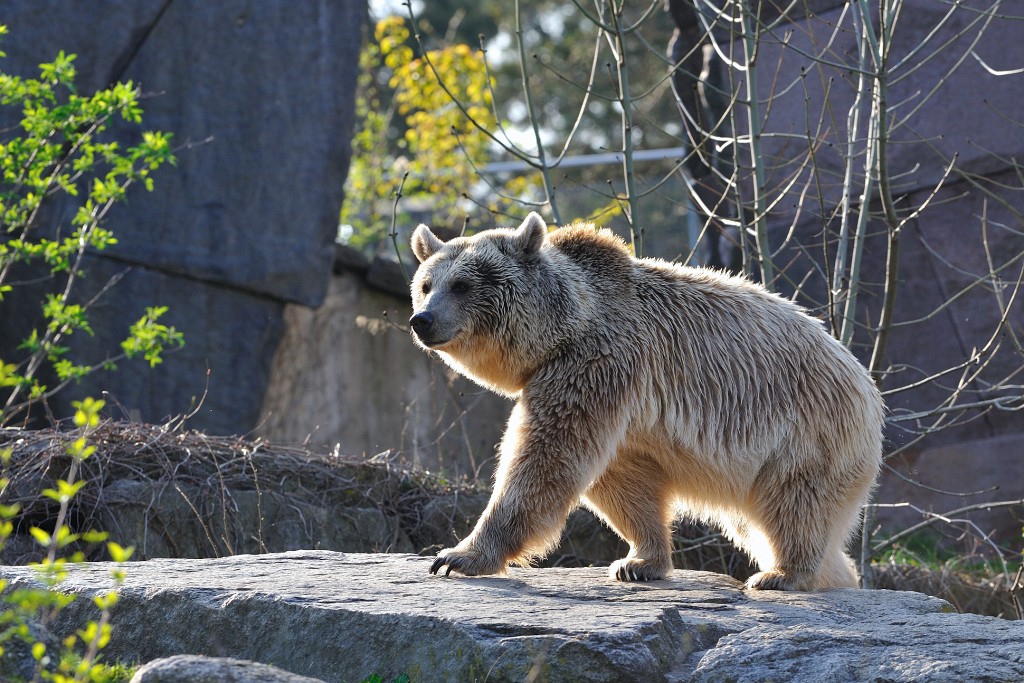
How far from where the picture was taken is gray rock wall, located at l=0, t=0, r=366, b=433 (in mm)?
8867

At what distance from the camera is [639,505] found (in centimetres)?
494

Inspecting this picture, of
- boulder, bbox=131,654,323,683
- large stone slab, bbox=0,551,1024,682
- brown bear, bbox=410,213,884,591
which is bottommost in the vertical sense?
boulder, bbox=131,654,323,683

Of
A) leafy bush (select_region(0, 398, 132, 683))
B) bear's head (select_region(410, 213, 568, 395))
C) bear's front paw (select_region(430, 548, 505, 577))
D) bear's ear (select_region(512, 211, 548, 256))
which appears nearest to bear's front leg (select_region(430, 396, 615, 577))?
bear's front paw (select_region(430, 548, 505, 577))

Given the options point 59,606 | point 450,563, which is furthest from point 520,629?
point 59,606

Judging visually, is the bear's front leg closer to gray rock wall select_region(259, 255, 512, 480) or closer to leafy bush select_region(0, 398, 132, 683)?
leafy bush select_region(0, 398, 132, 683)

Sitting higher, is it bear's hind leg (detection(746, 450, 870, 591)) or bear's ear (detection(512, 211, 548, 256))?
bear's ear (detection(512, 211, 548, 256))

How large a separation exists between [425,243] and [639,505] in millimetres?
1431

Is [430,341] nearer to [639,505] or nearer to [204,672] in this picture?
[639,505]

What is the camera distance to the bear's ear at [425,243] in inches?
198

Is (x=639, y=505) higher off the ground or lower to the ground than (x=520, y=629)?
higher

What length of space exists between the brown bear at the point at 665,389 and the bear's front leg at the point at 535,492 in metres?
0.02

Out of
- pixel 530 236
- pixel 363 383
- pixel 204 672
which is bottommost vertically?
pixel 204 672

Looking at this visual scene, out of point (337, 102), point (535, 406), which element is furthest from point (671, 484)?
point (337, 102)

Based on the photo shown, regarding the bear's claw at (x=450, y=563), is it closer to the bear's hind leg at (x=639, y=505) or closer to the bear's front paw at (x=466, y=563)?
the bear's front paw at (x=466, y=563)
